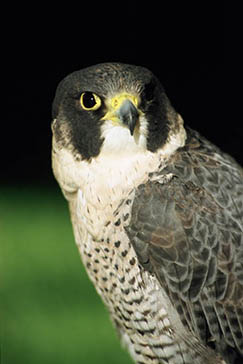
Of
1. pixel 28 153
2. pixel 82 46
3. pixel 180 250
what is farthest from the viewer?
pixel 82 46

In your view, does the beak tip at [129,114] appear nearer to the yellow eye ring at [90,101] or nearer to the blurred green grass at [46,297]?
the yellow eye ring at [90,101]

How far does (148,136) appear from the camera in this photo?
10.9 feet

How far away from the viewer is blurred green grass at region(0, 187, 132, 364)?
4522 millimetres

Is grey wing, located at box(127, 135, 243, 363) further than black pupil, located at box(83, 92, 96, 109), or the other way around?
black pupil, located at box(83, 92, 96, 109)

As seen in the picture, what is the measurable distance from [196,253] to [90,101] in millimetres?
815

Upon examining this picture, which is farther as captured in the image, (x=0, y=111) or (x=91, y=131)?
(x=0, y=111)

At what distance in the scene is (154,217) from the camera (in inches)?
125

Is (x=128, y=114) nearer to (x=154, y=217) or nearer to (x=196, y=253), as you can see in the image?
(x=154, y=217)

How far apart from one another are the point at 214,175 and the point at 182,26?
6794mm

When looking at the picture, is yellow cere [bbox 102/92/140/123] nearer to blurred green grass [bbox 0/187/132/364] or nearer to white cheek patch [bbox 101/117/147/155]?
white cheek patch [bbox 101/117/147/155]

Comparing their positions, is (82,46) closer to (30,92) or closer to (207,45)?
(30,92)

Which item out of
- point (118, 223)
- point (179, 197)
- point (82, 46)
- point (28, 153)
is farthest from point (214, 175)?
point (82, 46)

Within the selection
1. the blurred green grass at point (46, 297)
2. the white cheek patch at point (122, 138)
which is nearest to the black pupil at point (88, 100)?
the white cheek patch at point (122, 138)

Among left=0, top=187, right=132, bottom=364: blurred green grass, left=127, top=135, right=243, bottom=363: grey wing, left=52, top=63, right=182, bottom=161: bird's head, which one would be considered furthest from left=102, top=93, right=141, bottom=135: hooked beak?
left=0, top=187, right=132, bottom=364: blurred green grass
